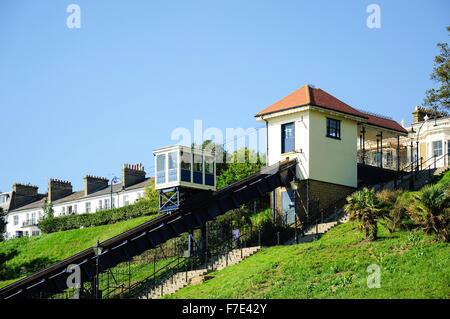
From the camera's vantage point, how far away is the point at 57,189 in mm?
85938

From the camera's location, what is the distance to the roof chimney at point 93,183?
81.6 m

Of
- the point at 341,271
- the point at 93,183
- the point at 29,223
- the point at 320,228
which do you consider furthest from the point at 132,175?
the point at 341,271

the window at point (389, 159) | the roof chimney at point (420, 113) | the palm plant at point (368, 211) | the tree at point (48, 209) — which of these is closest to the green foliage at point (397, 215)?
the palm plant at point (368, 211)

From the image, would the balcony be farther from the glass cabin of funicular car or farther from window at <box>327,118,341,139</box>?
window at <box>327,118,341,139</box>

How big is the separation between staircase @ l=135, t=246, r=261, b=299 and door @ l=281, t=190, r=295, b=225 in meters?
4.57

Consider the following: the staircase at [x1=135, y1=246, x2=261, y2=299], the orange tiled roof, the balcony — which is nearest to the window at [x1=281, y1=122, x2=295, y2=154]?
the orange tiled roof

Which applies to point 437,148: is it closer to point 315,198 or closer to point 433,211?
point 315,198

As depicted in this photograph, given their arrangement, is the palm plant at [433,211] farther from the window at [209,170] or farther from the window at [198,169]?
the window at [209,170]

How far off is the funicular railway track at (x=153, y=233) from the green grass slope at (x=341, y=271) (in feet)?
15.4

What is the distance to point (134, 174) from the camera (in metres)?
77.4

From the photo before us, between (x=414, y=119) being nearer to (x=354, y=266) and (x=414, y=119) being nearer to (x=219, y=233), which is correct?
(x=219, y=233)

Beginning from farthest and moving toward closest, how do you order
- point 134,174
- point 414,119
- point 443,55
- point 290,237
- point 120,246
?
point 134,174, point 414,119, point 443,55, point 290,237, point 120,246

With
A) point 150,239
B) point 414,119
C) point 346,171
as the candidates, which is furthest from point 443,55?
point 150,239

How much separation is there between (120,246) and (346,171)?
1683 centimetres
